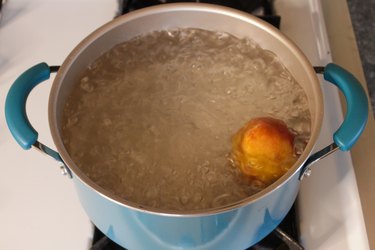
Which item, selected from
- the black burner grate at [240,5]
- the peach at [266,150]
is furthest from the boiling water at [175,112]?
the black burner grate at [240,5]

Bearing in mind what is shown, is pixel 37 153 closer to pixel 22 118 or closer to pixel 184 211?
pixel 22 118

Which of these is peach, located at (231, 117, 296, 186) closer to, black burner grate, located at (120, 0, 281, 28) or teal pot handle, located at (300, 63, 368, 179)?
teal pot handle, located at (300, 63, 368, 179)

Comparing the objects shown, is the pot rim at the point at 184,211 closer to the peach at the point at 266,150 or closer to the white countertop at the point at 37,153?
the peach at the point at 266,150

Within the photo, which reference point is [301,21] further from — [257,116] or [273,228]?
[273,228]

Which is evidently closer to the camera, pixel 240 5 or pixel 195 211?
pixel 195 211

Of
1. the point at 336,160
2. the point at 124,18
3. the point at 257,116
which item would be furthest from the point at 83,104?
the point at 336,160

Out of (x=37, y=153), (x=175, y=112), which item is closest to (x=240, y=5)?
Answer: (x=175, y=112)
